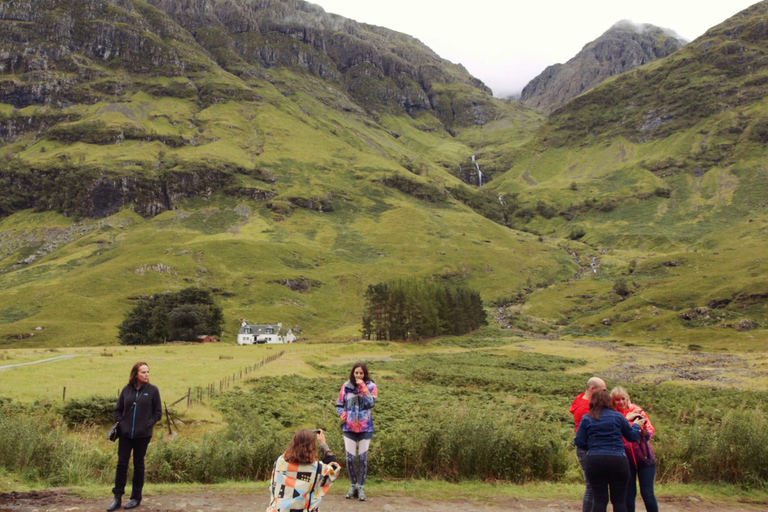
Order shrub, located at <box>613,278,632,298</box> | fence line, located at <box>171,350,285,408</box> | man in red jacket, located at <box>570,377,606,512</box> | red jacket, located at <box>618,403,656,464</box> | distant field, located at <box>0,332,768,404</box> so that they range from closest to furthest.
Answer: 1. man in red jacket, located at <box>570,377,606,512</box>
2. red jacket, located at <box>618,403,656,464</box>
3. fence line, located at <box>171,350,285,408</box>
4. distant field, located at <box>0,332,768,404</box>
5. shrub, located at <box>613,278,632,298</box>

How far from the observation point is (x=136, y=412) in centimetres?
1095

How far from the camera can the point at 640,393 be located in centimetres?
3625

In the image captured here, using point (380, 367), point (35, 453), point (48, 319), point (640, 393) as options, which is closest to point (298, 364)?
point (380, 367)

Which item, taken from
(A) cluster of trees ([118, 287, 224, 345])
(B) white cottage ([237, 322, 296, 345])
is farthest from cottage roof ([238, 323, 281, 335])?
(A) cluster of trees ([118, 287, 224, 345])

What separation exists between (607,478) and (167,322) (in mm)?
101916

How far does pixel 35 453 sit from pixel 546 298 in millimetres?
163934

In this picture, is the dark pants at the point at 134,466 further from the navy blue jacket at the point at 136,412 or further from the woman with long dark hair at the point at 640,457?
the woman with long dark hair at the point at 640,457

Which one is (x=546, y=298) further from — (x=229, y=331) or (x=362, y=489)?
(x=362, y=489)

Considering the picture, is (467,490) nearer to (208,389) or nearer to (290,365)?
(208,389)

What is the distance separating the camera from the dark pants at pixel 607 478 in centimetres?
853

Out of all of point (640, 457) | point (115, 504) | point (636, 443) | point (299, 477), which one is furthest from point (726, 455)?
point (115, 504)

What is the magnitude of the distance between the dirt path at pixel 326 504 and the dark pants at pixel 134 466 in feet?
1.51

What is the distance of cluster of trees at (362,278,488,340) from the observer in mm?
100000

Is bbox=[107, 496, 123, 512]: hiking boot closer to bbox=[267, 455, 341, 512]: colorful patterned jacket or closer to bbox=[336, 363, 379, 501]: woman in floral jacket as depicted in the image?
bbox=[336, 363, 379, 501]: woman in floral jacket
